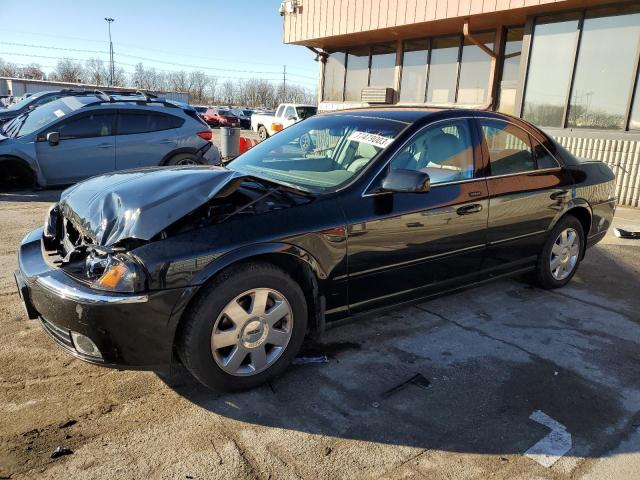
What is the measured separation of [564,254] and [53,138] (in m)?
7.62

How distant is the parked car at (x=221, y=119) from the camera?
3691 centimetres

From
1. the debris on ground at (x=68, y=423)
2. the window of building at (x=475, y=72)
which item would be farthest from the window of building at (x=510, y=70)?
the debris on ground at (x=68, y=423)

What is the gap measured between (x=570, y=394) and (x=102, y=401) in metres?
2.73

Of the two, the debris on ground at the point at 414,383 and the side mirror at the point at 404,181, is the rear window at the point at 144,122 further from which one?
the debris on ground at the point at 414,383

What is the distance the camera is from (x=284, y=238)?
111 inches

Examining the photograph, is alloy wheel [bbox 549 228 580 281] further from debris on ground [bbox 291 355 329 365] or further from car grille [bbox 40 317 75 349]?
car grille [bbox 40 317 75 349]

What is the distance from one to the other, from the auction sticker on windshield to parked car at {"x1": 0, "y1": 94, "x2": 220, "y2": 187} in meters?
6.00

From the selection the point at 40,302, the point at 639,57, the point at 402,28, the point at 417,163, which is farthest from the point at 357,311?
the point at 402,28

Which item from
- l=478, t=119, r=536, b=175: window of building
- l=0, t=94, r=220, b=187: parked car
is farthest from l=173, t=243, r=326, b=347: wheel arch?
l=0, t=94, r=220, b=187: parked car

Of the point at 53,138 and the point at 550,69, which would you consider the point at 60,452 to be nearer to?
the point at 53,138

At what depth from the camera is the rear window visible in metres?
8.70

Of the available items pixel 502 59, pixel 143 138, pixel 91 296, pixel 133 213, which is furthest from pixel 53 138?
pixel 502 59

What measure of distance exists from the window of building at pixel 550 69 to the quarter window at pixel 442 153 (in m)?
7.50

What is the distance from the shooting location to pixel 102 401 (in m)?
2.76
